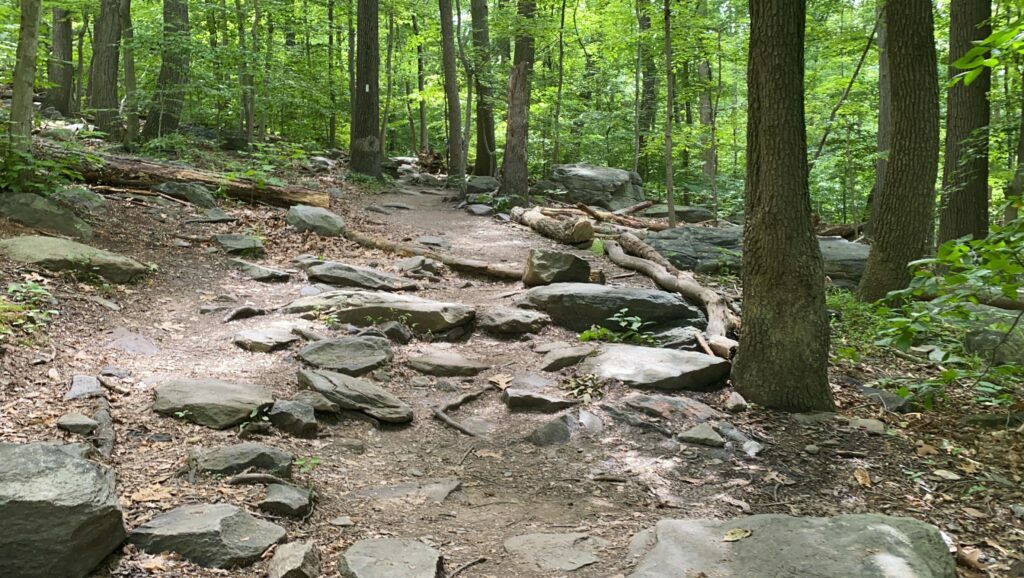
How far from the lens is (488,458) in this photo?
184 inches

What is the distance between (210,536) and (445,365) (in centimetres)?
329

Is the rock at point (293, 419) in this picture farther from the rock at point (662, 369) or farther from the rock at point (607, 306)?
the rock at point (607, 306)

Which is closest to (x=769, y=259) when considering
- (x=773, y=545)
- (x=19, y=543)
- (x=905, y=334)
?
(x=905, y=334)

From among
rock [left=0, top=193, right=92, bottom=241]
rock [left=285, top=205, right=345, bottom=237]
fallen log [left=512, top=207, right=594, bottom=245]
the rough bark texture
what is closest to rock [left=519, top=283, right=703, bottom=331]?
fallen log [left=512, top=207, right=594, bottom=245]

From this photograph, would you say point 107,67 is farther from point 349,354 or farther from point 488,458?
point 488,458

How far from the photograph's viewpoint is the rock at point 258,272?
8180mm

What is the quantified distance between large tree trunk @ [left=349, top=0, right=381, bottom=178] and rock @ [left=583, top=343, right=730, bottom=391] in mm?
10900

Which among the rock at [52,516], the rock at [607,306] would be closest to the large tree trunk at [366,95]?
the rock at [607,306]

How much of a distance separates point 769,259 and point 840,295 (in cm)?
401

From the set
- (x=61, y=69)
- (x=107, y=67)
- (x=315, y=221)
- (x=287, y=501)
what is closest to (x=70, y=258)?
(x=315, y=221)

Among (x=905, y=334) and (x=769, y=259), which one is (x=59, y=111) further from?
(x=905, y=334)

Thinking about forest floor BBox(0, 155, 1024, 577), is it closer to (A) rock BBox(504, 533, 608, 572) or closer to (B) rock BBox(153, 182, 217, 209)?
(A) rock BBox(504, 533, 608, 572)

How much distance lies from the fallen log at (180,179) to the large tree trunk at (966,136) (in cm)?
960

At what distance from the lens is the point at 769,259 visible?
5.39 m
